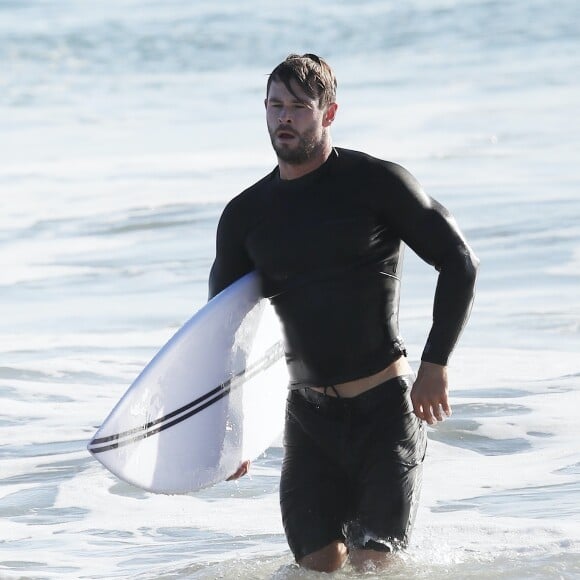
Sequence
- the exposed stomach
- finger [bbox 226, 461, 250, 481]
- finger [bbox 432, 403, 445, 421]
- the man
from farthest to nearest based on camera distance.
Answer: finger [bbox 226, 461, 250, 481], the exposed stomach, the man, finger [bbox 432, 403, 445, 421]

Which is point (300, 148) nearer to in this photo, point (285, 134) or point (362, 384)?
point (285, 134)

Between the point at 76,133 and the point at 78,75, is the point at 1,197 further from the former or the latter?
the point at 78,75

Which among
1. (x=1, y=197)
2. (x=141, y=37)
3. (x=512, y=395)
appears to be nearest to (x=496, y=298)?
(x=512, y=395)

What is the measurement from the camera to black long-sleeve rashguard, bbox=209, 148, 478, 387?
14.0 ft

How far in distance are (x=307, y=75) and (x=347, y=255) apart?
565mm

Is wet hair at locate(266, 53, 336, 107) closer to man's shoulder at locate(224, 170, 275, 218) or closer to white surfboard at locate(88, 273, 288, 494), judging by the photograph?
man's shoulder at locate(224, 170, 275, 218)

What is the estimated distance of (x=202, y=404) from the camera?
485 cm

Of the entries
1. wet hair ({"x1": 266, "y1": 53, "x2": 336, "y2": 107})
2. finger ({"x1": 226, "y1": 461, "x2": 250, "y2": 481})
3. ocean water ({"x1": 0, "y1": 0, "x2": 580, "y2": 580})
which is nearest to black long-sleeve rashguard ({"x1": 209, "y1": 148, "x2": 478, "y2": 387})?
wet hair ({"x1": 266, "y1": 53, "x2": 336, "y2": 107})

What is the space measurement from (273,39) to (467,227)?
1964cm

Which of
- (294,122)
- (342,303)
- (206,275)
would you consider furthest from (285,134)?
(206,275)

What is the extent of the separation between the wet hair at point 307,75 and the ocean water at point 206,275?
4.85 feet

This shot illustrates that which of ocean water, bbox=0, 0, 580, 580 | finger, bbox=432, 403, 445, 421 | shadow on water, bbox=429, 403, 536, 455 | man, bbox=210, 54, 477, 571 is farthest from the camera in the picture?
shadow on water, bbox=429, 403, 536, 455

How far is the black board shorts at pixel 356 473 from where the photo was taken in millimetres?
4324

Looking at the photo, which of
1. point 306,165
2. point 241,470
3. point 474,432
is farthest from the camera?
point 474,432
